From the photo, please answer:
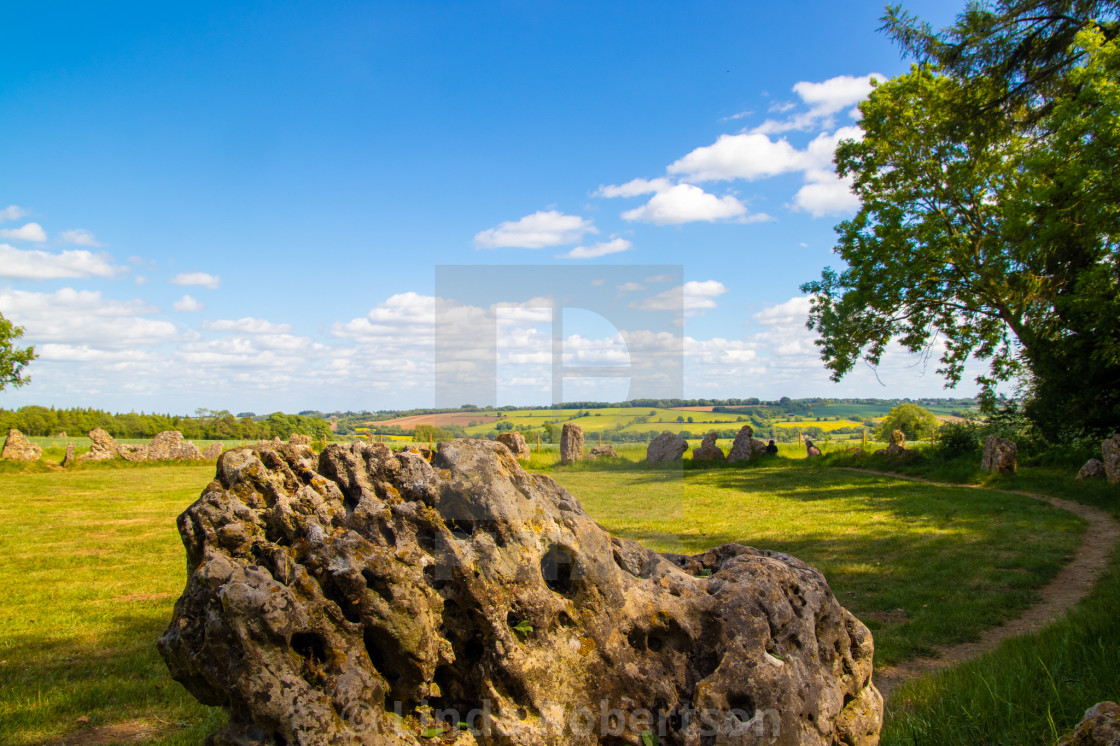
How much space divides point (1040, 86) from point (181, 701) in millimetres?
21235

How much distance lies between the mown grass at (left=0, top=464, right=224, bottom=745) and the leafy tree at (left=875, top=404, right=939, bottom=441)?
136 feet

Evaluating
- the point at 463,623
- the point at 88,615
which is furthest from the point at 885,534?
the point at 88,615

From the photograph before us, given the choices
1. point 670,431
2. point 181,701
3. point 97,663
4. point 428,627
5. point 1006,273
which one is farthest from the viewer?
point 670,431

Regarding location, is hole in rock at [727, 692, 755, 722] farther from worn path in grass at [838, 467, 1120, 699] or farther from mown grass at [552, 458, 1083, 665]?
mown grass at [552, 458, 1083, 665]

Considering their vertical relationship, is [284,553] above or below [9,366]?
below

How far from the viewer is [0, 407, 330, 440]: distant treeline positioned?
37.1m

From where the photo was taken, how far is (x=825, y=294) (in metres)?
25.8


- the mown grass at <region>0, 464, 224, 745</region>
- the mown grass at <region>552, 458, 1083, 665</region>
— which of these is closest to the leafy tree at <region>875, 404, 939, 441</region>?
the mown grass at <region>552, 458, 1083, 665</region>

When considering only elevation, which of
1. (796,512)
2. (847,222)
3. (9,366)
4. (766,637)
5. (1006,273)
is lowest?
(796,512)

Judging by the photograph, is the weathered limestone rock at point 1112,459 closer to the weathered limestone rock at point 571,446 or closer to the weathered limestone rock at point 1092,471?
the weathered limestone rock at point 1092,471

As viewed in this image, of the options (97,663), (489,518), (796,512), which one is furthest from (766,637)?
(796,512)

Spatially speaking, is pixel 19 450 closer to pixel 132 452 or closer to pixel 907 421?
pixel 132 452

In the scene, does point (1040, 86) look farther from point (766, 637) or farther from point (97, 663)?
point (97, 663)

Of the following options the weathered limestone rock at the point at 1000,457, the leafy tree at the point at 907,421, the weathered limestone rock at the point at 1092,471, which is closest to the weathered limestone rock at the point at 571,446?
the weathered limestone rock at the point at 1000,457
